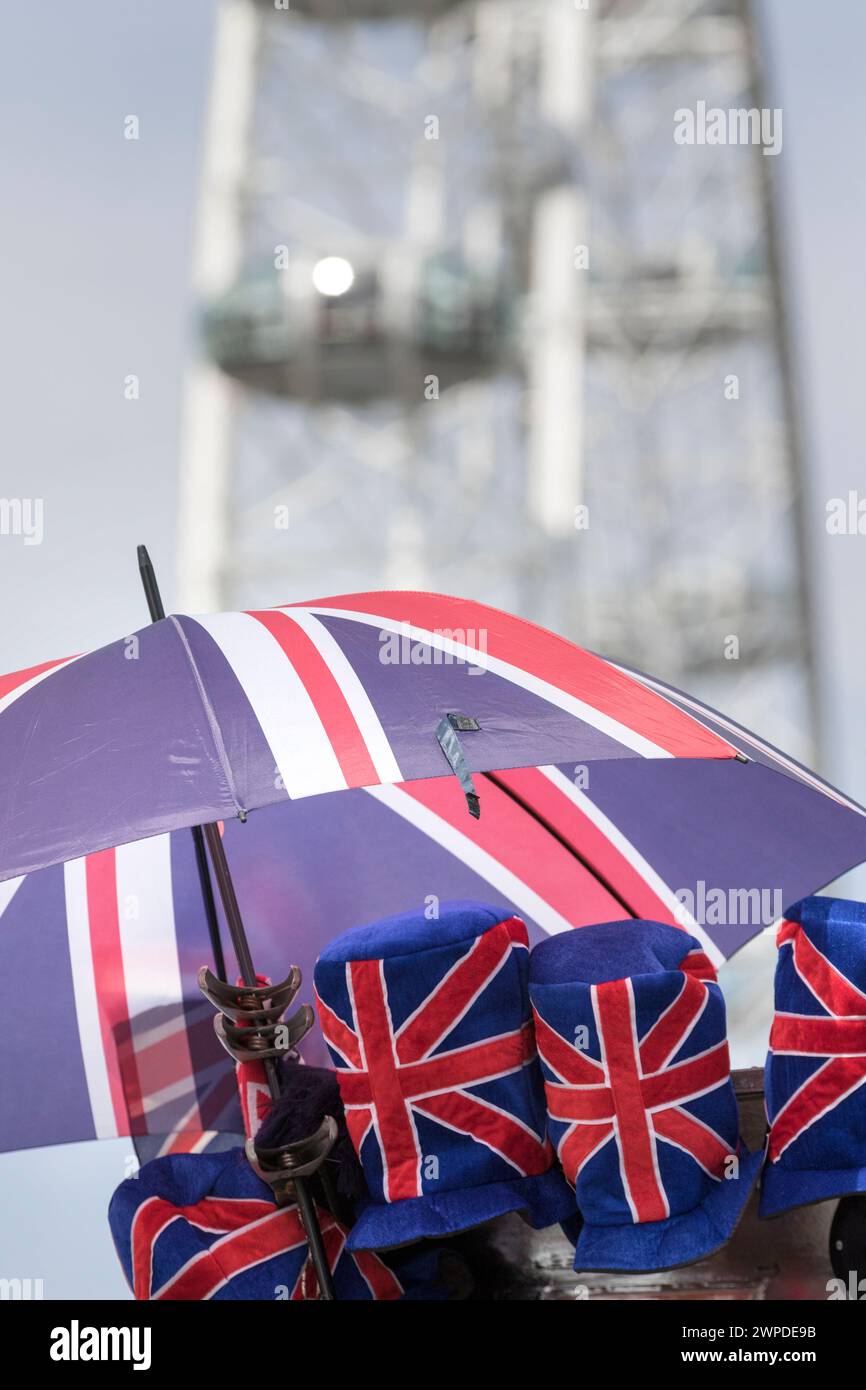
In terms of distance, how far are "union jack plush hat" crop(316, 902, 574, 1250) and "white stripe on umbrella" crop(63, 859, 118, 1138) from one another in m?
0.76

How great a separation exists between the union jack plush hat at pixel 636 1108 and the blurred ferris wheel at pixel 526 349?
956 centimetres

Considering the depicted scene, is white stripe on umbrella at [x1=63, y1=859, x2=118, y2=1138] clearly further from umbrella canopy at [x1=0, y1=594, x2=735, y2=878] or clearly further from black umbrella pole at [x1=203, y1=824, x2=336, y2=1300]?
umbrella canopy at [x1=0, y1=594, x2=735, y2=878]

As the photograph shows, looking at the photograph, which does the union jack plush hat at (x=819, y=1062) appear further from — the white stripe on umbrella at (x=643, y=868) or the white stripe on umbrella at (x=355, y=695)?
the white stripe on umbrella at (x=643, y=868)

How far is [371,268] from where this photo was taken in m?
12.6

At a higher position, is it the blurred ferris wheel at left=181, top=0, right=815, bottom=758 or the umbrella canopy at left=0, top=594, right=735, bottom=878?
the blurred ferris wheel at left=181, top=0, right=815, bottom=758

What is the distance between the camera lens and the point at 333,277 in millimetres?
12852

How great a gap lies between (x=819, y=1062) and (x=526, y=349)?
10.3 m

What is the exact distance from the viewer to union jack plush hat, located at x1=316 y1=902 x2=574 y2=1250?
6.19ft

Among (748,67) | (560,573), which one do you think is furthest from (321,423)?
(748,67)

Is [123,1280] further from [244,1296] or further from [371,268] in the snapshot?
[371,268]

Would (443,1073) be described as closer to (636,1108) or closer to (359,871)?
(636,1108)

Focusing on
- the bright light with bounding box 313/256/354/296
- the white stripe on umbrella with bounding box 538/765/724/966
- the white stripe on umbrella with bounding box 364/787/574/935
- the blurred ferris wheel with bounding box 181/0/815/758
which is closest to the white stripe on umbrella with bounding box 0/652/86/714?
the white stripe on umbrella with bounding box 364/787/574/935

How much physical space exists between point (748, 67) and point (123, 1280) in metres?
12.2

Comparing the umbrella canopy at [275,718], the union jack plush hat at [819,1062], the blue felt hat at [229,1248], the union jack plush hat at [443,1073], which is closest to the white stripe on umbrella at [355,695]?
the umbrella canopy at [275,718]
